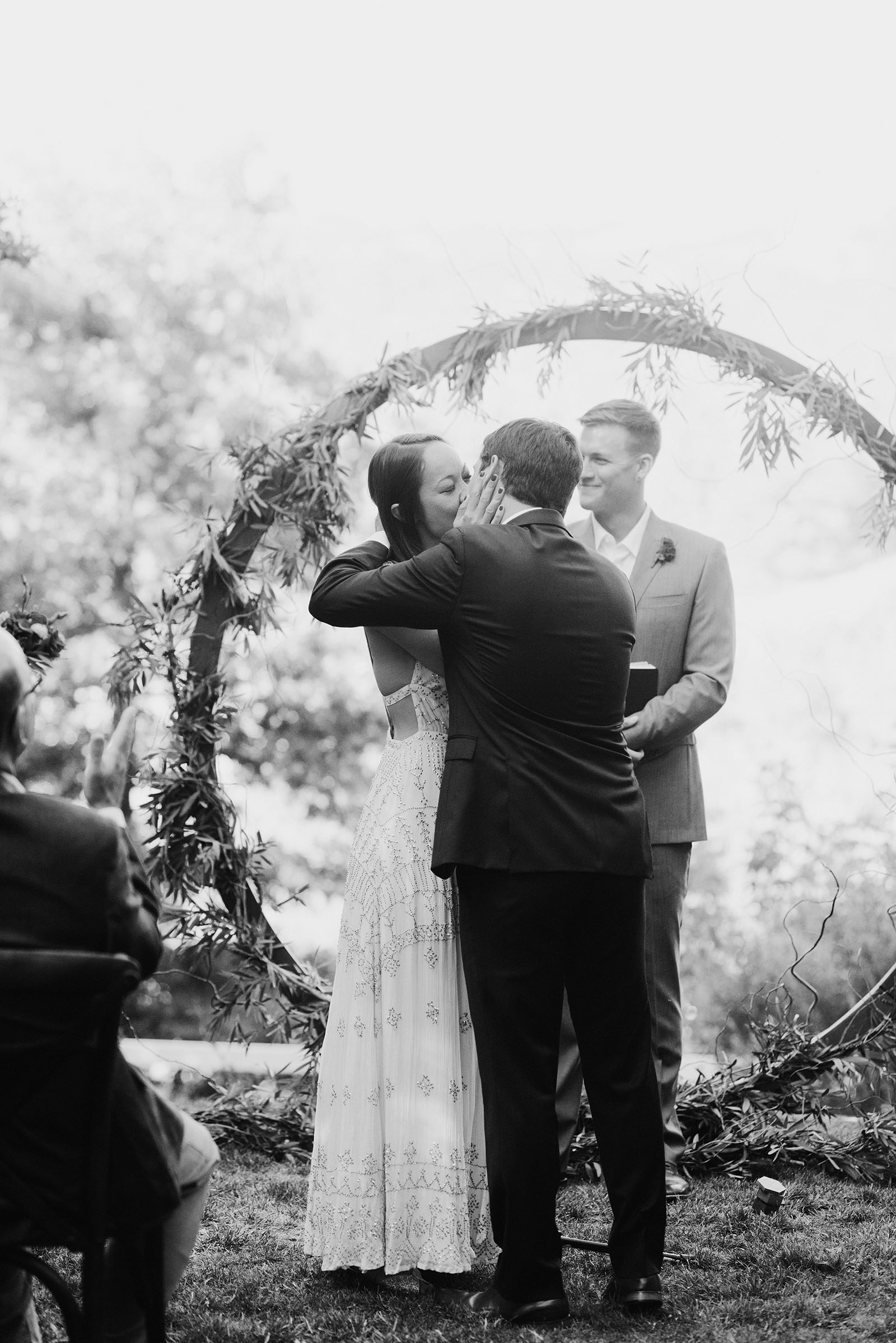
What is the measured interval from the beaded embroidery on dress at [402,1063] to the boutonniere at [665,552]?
1125mm

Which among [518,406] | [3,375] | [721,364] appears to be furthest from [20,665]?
[3,375]

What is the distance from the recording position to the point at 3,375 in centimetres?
890

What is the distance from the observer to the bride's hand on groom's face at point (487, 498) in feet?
8.26

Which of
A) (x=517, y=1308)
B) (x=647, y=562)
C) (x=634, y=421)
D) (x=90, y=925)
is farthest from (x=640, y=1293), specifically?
(x=634, y=421)

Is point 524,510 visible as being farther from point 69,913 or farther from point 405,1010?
point 69,913

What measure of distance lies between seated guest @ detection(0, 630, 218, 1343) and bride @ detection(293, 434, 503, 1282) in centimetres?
71

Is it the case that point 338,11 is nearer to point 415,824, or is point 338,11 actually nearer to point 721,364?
point 721,364

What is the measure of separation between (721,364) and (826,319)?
3411 mm

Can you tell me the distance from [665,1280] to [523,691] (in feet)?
4.47

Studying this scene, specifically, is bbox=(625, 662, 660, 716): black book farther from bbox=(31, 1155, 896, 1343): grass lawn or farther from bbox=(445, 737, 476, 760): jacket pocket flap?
bbox=(31, 1155, 896, 1343): grass lawn

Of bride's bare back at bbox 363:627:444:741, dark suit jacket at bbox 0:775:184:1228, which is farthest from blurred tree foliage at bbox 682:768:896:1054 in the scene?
dark suit jacket at bbox 0:775:184:1228

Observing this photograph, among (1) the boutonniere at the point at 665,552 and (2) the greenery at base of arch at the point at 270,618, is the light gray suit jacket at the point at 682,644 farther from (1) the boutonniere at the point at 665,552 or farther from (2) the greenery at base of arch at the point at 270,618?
(2) the greenery at base of arch at the point at 270,618

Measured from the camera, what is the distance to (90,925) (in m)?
1.67

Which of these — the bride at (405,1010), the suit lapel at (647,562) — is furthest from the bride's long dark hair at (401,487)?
the suit lapel at (647,562)
